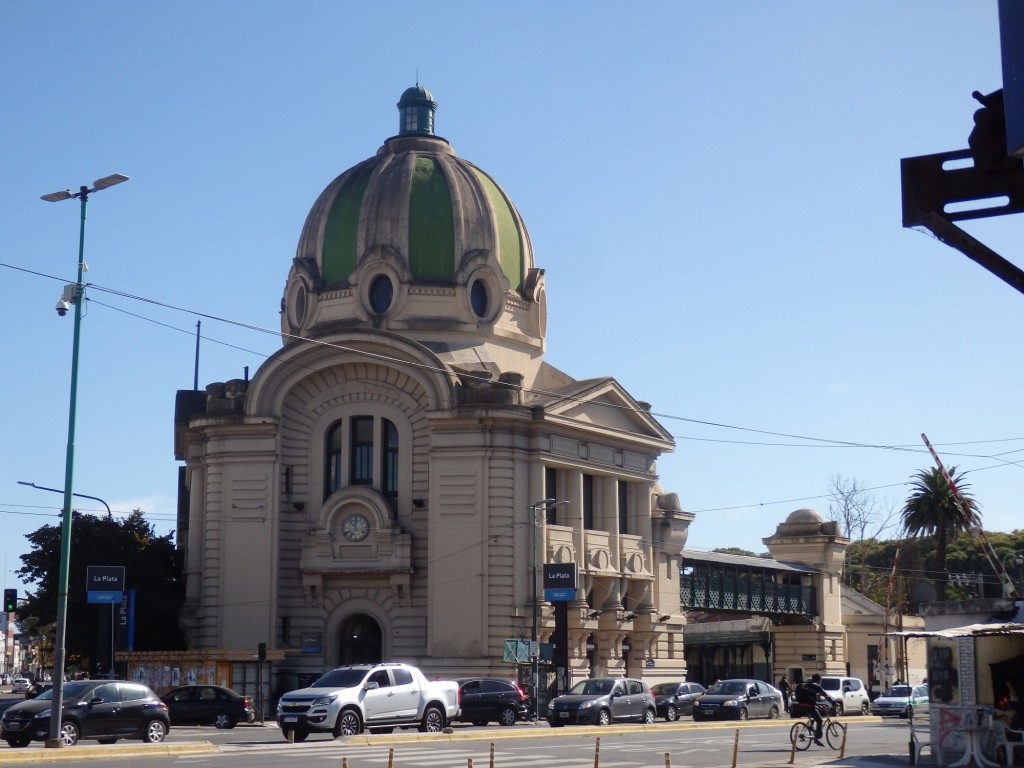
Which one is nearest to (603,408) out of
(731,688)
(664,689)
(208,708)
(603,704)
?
(664,689)

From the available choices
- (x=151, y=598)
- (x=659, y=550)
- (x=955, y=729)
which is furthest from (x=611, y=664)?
(x=955, y=729)

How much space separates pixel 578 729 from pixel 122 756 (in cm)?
1468

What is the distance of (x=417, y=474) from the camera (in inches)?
2240

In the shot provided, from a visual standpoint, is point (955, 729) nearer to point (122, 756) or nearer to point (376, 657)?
point (122, 756)

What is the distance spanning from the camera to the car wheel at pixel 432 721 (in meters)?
36.0

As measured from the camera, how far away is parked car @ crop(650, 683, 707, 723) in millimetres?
49875

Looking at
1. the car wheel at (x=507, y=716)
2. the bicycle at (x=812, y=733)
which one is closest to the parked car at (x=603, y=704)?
the car wheel at (x=507, y=716)

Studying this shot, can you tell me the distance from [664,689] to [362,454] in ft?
52.6

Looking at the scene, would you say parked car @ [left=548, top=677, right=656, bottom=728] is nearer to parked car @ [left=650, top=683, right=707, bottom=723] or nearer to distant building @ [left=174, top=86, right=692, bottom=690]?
parked car @ [left=650, top=683, right=707, bottom=723]

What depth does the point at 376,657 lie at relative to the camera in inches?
2255

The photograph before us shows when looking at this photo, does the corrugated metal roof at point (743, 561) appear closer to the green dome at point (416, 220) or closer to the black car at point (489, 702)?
the green dome at point (416, 220)

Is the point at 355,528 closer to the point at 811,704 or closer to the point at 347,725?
the point at 347,725

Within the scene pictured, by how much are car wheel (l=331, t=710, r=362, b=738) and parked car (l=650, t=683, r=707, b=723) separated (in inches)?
702

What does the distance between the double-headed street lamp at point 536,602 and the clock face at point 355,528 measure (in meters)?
6.70
